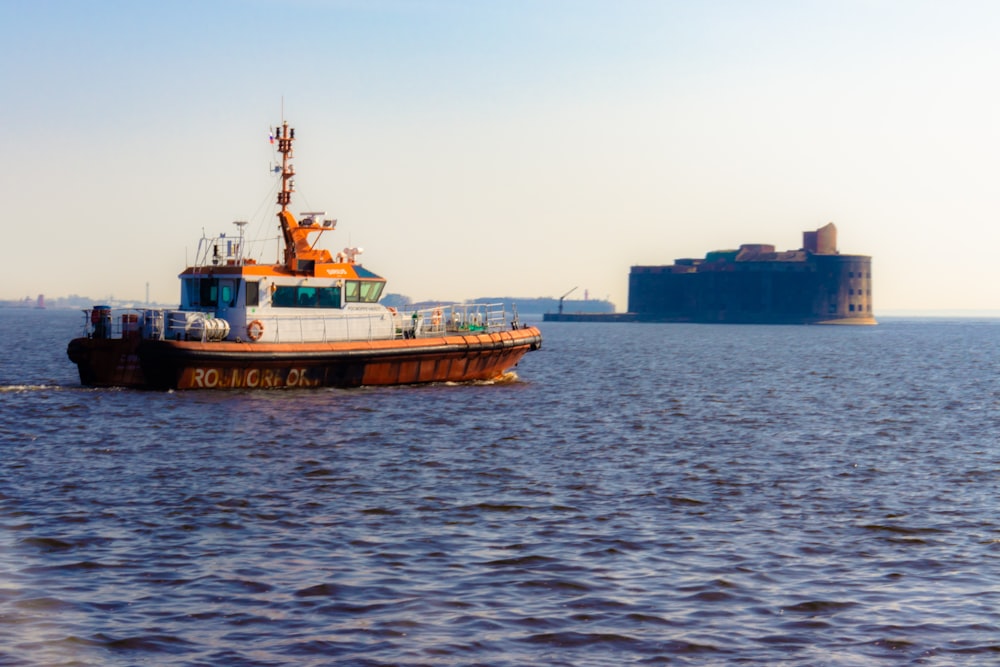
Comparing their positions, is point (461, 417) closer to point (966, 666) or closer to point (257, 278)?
point (257, 278)

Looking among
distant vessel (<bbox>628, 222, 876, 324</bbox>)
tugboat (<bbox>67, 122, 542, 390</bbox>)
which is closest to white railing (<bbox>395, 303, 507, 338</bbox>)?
tugboat (<bbox>67, 122, 542, 390</bbox>)

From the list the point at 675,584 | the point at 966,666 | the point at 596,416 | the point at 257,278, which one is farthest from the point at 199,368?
the point at 966,666

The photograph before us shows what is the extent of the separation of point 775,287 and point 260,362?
149018 mm

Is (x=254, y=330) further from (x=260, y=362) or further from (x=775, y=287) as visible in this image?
(x=775, y=287)

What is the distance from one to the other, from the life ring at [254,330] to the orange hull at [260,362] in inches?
19.7

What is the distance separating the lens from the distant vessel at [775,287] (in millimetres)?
167750

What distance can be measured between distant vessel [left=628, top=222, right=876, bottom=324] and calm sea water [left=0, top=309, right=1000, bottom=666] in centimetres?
14502

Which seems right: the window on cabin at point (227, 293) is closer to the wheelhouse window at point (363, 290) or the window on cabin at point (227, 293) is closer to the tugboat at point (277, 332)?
the tugboat at point (277, 332)

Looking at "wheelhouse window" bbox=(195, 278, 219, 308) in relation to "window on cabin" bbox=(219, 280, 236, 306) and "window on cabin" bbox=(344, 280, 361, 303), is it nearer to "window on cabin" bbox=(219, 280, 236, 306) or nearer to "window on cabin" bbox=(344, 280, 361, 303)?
"window on cabin" bbox=(219, 280, 236, 306)

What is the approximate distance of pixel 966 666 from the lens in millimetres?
9070

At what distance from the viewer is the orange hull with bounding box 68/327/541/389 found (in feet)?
93.7

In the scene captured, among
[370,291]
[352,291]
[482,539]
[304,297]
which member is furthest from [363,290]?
[482,539]

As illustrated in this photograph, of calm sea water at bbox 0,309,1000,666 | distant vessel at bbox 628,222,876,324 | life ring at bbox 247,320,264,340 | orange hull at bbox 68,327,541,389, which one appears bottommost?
calm sea water at bbox 0,309,1000,666

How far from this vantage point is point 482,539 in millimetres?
13289
